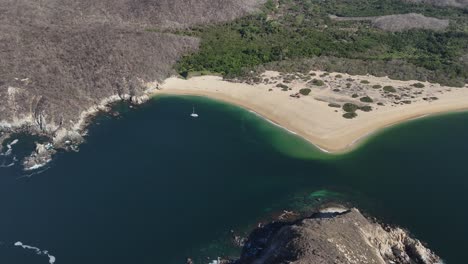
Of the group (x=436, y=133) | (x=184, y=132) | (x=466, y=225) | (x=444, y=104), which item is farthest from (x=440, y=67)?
(x=184, y=132)

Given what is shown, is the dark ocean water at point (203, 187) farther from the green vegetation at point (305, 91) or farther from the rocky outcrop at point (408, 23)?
the rocky outcrop at point (408, 23)

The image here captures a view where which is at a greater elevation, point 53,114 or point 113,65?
point 113,65

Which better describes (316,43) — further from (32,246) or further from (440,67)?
(32,246)

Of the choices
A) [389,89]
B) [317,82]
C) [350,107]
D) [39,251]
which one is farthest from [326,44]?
[39,251]

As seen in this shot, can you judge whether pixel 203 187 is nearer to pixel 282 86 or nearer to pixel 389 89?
pixel 282 86

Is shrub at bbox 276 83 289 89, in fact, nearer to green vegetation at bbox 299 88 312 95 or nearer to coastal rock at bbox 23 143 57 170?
green vegetation at bbox 299 88 312 95
